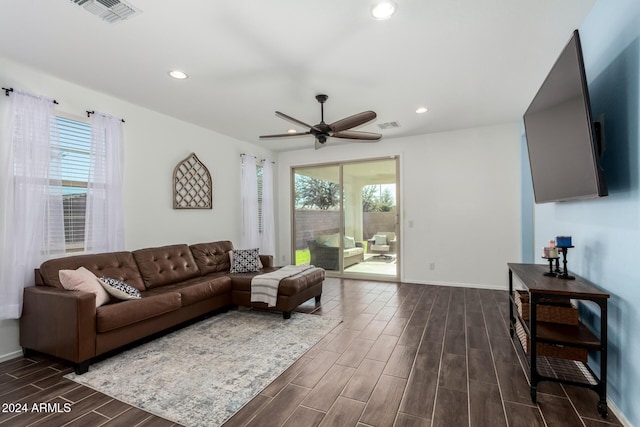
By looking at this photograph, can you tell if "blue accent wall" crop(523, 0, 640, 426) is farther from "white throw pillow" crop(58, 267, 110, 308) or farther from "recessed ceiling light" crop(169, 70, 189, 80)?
"white throw pillow" crop(58, 267, 110, 308)

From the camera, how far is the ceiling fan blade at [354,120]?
3.10m

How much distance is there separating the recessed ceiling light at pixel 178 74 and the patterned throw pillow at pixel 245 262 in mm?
2421

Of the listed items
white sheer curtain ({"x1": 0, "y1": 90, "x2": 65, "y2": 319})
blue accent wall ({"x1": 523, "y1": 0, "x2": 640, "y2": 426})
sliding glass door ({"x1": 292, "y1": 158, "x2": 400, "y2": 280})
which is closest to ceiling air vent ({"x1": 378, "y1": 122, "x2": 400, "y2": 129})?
sliding glass door ({"x1": 292, "y1": 158, "x2": 400, "y2": 280})

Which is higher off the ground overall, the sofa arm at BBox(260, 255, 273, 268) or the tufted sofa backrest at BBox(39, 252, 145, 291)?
the tufted sofa backrest at BBox(39, 252, 145, 291)

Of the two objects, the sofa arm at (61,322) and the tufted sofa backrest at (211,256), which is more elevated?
the tufted sofa backrest at (211,256)

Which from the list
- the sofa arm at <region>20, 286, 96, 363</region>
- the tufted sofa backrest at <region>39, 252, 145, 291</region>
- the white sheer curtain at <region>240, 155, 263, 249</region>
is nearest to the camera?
the sofa arm at <region>20, 286, 96, 363</region>

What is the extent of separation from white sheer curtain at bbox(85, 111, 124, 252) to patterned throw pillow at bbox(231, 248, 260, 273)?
1.42 m

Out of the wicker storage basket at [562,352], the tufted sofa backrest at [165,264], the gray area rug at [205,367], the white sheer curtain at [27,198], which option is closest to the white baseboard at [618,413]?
the wicker storage basket at [562,352]

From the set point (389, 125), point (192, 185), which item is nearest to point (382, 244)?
point (389, 125)

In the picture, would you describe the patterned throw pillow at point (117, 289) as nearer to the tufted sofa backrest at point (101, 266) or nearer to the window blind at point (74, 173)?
the tufted sofa backrest at point (101, 266)

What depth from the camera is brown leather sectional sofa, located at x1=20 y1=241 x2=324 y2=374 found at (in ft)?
8.13

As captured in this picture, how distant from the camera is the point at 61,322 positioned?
2.50 meters

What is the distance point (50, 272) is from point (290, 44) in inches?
118

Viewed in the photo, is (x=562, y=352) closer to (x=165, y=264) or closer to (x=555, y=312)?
(x=555, y=312)
